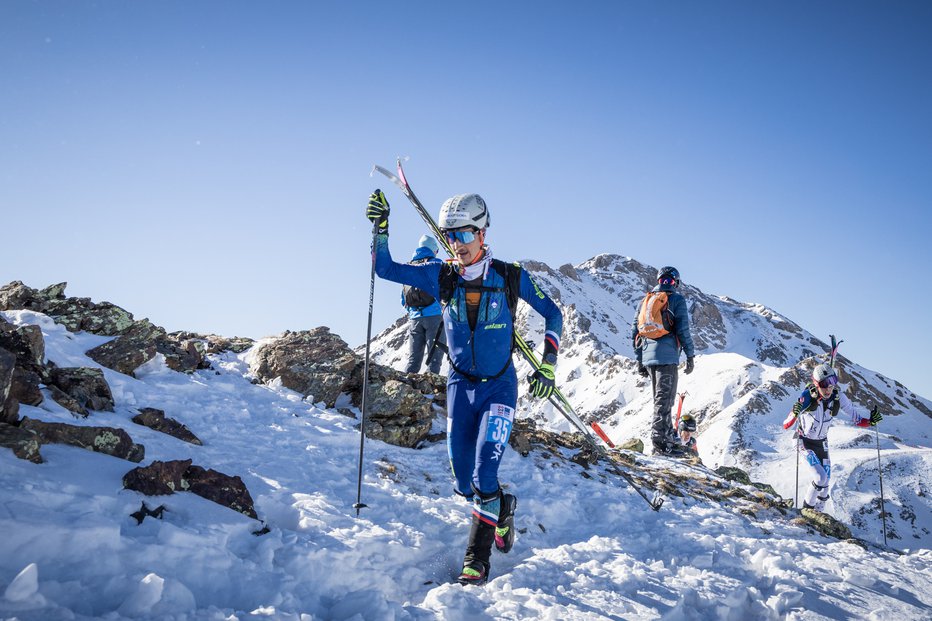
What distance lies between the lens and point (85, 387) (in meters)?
6.10

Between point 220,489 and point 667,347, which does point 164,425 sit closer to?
point 220,489

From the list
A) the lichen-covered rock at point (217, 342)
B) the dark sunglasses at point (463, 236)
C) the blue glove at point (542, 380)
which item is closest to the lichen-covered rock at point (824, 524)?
the blue glove at point (542, 380)

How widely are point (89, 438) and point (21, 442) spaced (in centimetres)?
71

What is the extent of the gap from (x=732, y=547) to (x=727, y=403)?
2913 inches

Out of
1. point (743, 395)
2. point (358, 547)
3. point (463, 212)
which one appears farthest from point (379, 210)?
point (743, 395)

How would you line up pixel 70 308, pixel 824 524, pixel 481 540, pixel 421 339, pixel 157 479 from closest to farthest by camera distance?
1. pixel 157 479
2. pixel 481 540
3. pixel 824 524
4. pixel 70 308
5. pixel 421 339

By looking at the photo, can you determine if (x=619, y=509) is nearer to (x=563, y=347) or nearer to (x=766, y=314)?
(x=563, y=347)

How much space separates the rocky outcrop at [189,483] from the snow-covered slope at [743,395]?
60.3 ft

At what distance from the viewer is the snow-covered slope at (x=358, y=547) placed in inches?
113

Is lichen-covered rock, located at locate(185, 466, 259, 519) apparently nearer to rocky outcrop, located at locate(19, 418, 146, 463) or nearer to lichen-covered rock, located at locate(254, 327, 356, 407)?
rocky outcrop, located at locate(19, 418, 146, 463)

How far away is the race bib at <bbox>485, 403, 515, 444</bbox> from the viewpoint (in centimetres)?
479

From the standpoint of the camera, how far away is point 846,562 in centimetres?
505

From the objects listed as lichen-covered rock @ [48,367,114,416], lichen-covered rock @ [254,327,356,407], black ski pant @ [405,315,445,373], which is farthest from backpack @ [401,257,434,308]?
lichen-covered rock @ [48,367,114,416]

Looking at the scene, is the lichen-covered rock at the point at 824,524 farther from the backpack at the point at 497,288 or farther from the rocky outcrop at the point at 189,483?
the rocky outcrop at the point at 189,483
